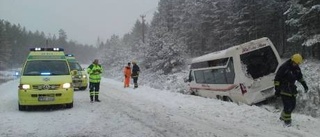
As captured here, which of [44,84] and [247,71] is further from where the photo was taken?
[247,71]

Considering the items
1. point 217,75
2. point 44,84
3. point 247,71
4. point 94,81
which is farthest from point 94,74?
point 247,71

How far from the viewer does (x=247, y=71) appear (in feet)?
51.8

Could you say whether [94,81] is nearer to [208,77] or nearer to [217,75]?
[217,75]

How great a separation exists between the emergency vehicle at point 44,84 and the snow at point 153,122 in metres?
0.38

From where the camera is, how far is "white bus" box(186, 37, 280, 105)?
15.4 meters

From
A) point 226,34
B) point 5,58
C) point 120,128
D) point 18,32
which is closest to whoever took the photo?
point 120,128

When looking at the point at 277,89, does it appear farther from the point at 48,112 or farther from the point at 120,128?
the point at 48,112

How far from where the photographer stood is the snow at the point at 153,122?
966cm

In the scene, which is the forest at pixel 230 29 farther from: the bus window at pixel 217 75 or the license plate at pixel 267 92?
the license plate at pixel 267 92

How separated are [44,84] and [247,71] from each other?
772 centimetres

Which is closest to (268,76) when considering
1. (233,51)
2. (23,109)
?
(233,51)

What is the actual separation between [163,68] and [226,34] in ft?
26.6

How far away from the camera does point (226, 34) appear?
4416 cm

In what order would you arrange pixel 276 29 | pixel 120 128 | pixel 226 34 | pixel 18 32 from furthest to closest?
pixel 18 32, pixel 226 34, pixel 276 29, pixel 120 128
